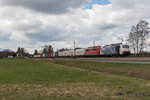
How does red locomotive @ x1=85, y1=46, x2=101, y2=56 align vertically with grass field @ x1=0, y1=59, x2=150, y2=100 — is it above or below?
above

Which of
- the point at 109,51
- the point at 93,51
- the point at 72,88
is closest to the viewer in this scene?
the point at 72,88

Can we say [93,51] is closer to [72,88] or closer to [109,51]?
[109,51]

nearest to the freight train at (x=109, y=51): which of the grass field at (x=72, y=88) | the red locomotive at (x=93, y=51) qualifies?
the red locomotive at (x=93, y=51)

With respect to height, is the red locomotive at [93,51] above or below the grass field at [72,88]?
above

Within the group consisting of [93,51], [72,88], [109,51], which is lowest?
[72,88]

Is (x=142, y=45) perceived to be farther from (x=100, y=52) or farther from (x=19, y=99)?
(x=19, y=99)

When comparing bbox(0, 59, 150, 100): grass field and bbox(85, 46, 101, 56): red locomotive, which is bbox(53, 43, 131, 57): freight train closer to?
bbox(85, 46, 101, 56): red locomotive

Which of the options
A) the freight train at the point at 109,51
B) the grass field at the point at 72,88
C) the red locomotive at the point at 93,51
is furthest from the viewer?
the red locomotive at the point at 93,51

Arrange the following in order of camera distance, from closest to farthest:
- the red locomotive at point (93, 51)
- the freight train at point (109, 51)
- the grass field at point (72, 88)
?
1. the grass field at point (72, 88)
2. the freight train at point (109, 51)
3. the red locomotive at point (93, 51)

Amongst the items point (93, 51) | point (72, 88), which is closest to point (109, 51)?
point (93, 51)

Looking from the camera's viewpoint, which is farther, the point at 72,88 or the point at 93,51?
the point at 93,51

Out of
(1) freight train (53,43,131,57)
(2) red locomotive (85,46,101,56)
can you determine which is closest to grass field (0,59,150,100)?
A: (1) freight train (53,43,131,57)

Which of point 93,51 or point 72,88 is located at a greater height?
point 93,51

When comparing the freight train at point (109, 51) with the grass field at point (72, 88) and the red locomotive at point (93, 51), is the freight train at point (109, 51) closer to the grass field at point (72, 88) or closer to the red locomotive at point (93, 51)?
the red locomotive at point (93, 51)
